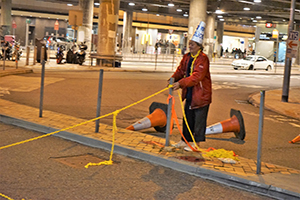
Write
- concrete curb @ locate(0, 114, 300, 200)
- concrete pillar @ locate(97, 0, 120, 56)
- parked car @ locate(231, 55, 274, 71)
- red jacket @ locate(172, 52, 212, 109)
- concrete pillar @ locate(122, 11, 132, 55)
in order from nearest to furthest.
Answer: concrete curb @ locate(0, 114, 300, 200), red jacket @ locate(172, 52, 212, 109), concrete pillar @ locate(97, 0, 120, 56), parked car @ locate(231, 55, 274, 71), concrete pillar @ locate(122, 11, 132, 55)

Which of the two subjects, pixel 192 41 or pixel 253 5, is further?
pixel 253 5

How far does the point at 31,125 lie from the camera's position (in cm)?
765

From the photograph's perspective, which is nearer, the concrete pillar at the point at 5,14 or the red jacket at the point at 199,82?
the red jacket at the point at 199,82

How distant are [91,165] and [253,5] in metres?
38.4

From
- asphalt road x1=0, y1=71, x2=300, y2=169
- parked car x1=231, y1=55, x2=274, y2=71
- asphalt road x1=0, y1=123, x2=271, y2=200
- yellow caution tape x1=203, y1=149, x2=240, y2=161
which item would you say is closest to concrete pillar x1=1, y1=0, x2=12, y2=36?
parked car x1=231, y1=55, x2=274, y2=71

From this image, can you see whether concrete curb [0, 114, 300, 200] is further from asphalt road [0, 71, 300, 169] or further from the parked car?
the parked car

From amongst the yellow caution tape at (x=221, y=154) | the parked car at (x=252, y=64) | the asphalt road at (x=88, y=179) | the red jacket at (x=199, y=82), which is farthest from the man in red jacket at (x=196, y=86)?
the parked car at (x=252, y=64)

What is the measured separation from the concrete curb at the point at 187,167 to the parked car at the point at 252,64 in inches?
1205

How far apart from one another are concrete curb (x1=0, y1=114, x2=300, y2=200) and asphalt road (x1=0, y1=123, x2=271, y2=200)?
0.11 metres

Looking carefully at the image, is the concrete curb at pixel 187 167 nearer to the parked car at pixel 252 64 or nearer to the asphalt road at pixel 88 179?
the asphalt road at pixel 88 179

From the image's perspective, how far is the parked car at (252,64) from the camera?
120 feet

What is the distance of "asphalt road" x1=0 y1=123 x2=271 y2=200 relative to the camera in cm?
454

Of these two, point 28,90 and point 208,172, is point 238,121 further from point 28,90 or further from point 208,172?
point 28,90

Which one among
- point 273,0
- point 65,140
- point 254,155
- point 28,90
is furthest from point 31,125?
point 273,0
